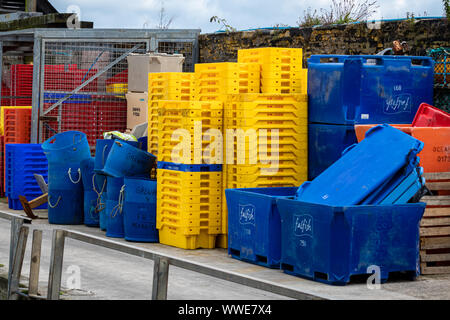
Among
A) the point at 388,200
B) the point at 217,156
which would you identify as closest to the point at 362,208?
the point at 388,200

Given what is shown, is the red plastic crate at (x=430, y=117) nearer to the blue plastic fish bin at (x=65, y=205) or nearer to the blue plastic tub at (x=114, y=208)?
the blue plastic tub at (x=114, y=208)

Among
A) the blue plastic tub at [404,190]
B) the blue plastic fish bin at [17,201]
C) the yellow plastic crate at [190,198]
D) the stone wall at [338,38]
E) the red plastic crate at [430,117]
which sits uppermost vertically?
the stone wall at [338,38]

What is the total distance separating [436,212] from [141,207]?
157 inches

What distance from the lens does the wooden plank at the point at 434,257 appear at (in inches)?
346

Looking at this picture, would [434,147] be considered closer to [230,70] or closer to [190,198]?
[230,70]

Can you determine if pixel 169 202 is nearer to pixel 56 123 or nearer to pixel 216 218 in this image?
pixel 216 218

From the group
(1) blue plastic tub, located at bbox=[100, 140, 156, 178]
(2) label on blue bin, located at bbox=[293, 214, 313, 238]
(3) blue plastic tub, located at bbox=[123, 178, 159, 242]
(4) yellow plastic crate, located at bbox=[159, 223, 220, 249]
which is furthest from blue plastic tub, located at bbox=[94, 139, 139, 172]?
(2) label on blue bin, located at bbox=[293, 214, 313, 238]

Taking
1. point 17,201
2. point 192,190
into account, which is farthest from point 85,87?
point 192,190

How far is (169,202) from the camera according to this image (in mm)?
10555

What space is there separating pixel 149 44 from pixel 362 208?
845cm

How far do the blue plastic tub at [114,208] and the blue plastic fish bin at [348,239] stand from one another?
3234 mm

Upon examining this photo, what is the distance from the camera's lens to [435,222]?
8.84m

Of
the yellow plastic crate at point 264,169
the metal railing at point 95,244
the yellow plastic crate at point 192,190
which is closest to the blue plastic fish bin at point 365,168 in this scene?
the yellow plastic crate at point 264,169

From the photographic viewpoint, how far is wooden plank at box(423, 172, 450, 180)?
890 centimetres
